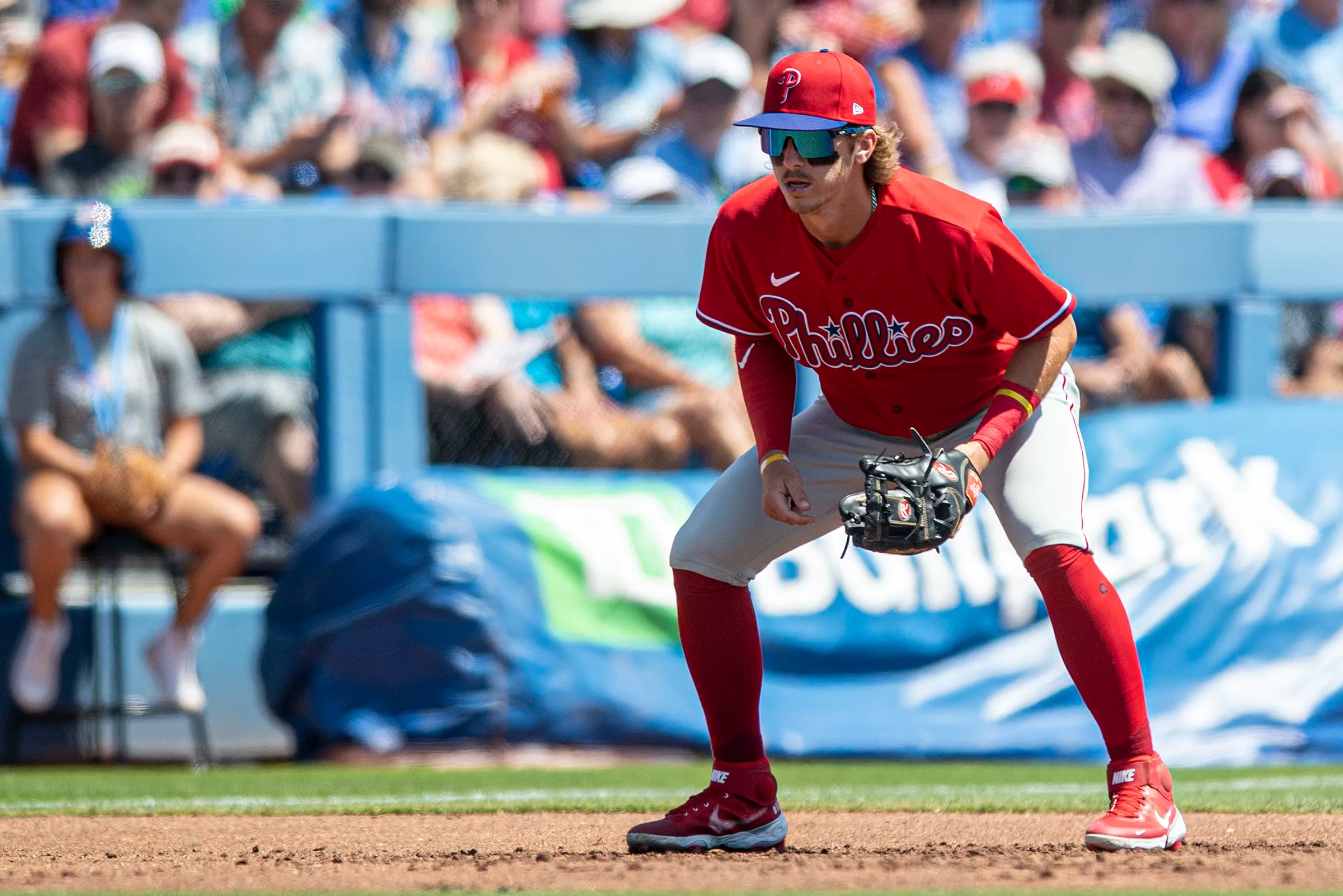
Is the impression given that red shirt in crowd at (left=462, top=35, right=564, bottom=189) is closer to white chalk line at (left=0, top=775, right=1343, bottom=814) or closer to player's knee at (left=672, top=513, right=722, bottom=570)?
white chalk line at (left=0, top=775, right=1343, bottom=814)

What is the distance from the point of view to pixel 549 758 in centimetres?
647

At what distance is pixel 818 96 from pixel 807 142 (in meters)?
0.10

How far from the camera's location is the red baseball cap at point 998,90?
856cm

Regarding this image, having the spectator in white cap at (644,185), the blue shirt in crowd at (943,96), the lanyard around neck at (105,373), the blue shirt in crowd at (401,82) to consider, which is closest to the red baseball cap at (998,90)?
the blue shirt in crowd at (943,96)

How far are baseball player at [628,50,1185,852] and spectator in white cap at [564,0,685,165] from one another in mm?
4355

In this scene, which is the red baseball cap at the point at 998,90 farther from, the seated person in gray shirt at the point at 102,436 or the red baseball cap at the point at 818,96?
the red baseball cap at the point at 818,96

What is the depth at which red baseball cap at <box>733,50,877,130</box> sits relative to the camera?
3.78 metres

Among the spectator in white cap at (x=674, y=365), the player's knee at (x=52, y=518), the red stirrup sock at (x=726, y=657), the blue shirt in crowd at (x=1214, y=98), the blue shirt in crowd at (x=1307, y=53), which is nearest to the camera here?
the red stirrup sock at (x=726, y=657)

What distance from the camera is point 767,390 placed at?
419cm

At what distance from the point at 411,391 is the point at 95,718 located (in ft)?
5.62

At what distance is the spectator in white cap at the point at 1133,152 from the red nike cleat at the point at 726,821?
17.2 feet

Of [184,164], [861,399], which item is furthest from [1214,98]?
[861,399]

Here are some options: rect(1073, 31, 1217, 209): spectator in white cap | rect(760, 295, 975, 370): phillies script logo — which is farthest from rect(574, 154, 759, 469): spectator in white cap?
rect(760, 295, 975, 370): phillies script logo

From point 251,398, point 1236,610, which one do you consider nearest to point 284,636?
point 251,398
